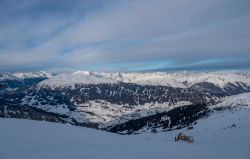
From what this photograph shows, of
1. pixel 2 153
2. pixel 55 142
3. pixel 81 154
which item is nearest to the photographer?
pixel 2 153

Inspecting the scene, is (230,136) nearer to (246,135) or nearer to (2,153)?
(246,135)

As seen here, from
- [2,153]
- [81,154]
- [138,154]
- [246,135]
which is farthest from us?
[246,135]

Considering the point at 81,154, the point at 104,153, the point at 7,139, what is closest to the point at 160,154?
the point at 104,153

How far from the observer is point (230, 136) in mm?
38219

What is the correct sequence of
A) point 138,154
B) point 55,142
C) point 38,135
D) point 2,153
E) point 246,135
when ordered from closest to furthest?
point 2,153, point 138,154, point 55,142, point 38,135, point 246,135

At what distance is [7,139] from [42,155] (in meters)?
3.11

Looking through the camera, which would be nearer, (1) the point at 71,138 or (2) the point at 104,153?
(2) the point at 104,153

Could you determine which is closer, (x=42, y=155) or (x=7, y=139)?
(x=42, y=155)

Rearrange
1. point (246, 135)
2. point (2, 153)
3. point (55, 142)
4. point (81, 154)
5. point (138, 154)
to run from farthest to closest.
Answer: point (246, 135) < point (55, 142) < point (138, 154) < point (81, 154) < point (2, 153)

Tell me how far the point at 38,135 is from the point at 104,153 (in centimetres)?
472

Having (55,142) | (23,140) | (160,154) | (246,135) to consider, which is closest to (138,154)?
(160,154)

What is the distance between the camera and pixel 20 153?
11008 mm

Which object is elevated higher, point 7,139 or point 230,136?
point 7,139

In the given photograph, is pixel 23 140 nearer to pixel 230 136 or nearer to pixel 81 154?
pixel 81 154
